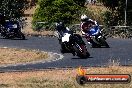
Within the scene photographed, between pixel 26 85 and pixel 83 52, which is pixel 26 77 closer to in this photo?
Result: pixel 26 85

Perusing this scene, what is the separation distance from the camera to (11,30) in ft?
114

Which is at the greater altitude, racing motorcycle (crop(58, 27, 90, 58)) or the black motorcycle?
racing motorcycle (crop(58, 27, 90, 58))

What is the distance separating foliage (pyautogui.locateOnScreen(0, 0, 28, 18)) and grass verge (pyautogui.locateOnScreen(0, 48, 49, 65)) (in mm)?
14535

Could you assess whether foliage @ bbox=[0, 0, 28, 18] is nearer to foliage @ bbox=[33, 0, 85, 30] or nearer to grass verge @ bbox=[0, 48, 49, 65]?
foliage @ bbox=[33, 0, 85, 30]

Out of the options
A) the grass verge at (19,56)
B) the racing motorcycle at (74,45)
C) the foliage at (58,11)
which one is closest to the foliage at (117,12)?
the foliage at (58,11)

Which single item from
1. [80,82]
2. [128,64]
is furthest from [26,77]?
[128,64]

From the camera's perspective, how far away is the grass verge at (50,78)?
14891mm

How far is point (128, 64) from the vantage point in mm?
20281

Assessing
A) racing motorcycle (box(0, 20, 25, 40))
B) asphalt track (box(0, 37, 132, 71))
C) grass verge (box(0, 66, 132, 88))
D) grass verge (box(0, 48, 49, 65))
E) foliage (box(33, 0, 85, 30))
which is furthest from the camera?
foliage (box(33, 0, 85, 30))

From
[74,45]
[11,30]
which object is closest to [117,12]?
[11,30]

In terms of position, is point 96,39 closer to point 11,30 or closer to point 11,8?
point 11,30

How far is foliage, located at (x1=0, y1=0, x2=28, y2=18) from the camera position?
41.6 meters

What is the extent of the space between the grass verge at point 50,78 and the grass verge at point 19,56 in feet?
14.8

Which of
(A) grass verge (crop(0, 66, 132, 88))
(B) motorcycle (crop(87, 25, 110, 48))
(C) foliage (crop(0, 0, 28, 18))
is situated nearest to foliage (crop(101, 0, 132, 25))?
(C) foliage (crop(0, 0, 28, 18))
